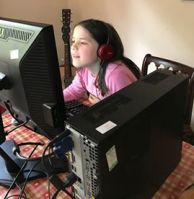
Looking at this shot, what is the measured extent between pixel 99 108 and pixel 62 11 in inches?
71.4

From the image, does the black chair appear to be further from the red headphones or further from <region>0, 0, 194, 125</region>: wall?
the red headphones

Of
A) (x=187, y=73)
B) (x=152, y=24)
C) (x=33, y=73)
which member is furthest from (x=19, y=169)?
(x=152, y=24)

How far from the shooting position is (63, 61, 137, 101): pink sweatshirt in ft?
3.82

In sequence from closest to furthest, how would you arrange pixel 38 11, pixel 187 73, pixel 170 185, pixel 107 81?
pixel 170 185
pixel 107 81
pixel 187 73
pixel 38 11

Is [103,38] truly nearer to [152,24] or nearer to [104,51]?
[104,51]

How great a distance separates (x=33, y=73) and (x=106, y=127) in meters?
0.26

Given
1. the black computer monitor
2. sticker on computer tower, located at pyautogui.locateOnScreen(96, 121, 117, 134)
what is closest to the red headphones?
the black computer monitor

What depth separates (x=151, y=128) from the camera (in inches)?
25.8

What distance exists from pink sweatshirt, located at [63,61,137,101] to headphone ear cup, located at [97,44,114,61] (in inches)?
3.3

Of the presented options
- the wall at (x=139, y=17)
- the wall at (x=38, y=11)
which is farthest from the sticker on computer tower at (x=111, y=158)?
the wall at (x=38, y=11)

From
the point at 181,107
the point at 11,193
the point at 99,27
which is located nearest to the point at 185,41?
the point at 99,27

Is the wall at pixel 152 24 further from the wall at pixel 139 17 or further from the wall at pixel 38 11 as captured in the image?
the wall at pixel 38 11

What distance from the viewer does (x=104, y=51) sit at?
42.3 inches

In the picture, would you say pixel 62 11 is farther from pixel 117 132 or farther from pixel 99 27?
pixel 117 132
